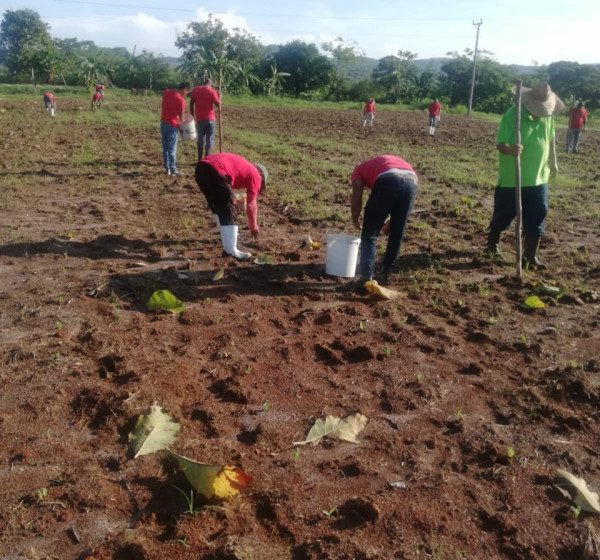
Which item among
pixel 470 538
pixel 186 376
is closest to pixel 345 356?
pixel 186 376

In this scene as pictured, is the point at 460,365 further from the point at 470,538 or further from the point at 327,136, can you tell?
the point at 327,136

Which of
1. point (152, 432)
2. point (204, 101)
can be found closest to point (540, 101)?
point (152, 432)

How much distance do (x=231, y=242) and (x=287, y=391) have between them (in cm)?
258

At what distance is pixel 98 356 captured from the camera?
403 cm

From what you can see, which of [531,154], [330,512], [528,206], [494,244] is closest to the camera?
[330,512]

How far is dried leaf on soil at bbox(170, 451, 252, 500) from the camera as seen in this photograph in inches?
108

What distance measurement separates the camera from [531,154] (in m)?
5.73

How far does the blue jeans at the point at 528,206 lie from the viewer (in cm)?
586

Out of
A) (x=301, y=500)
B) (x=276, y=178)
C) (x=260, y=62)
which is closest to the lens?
(x=301, y=500)

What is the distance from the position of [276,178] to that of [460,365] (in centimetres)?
726

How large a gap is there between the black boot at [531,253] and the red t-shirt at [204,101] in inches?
240

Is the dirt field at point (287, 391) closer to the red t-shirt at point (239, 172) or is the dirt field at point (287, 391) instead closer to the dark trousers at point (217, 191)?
the dark trousers at point (217, 191)

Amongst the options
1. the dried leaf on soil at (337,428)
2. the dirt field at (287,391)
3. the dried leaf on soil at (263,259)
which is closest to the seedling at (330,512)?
the dirt field at (287,391)

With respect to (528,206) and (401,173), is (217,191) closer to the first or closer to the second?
(401,173)
